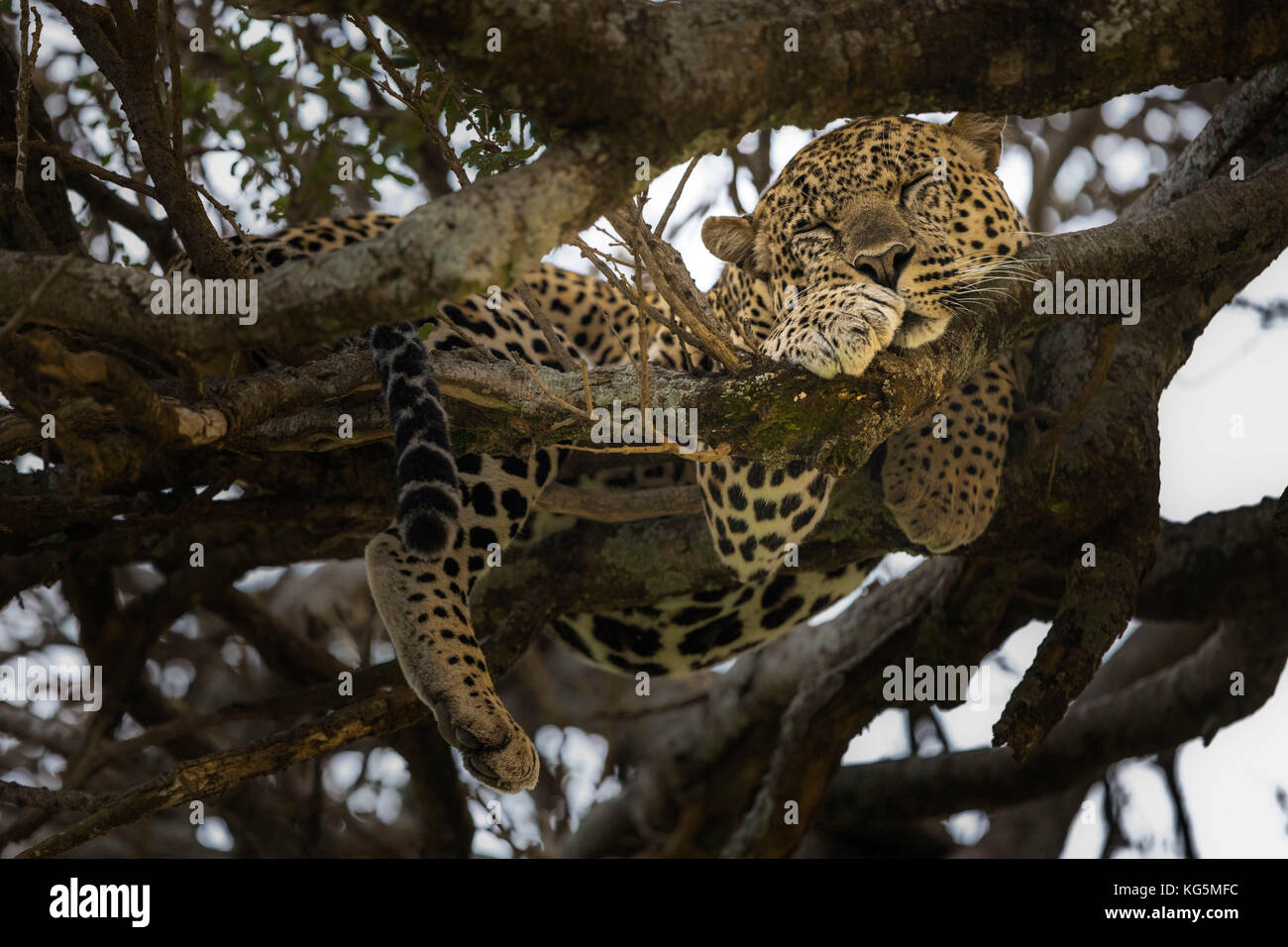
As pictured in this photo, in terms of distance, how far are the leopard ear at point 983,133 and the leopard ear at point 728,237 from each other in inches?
38.4

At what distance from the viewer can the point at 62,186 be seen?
5441 mm

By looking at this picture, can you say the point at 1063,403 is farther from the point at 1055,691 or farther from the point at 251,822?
the point at 251,822

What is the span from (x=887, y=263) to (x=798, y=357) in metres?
0.81

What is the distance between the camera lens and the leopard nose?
4.68m

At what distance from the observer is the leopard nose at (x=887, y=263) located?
4.68 metres

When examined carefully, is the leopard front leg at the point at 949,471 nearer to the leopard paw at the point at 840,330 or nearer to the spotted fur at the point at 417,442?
the leopard paw at the point at 840,330

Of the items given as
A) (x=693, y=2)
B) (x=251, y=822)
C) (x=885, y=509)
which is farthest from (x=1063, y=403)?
(x=251, y=822)

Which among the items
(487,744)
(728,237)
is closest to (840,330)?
(728,237)

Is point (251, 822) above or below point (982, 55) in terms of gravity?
below

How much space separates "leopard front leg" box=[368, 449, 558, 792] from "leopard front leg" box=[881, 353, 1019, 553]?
57.2 inches

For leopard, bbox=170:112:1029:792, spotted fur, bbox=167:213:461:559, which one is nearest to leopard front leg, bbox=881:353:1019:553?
leopard, bbox=170:112:1029:792

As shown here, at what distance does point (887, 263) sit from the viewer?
469 cm
